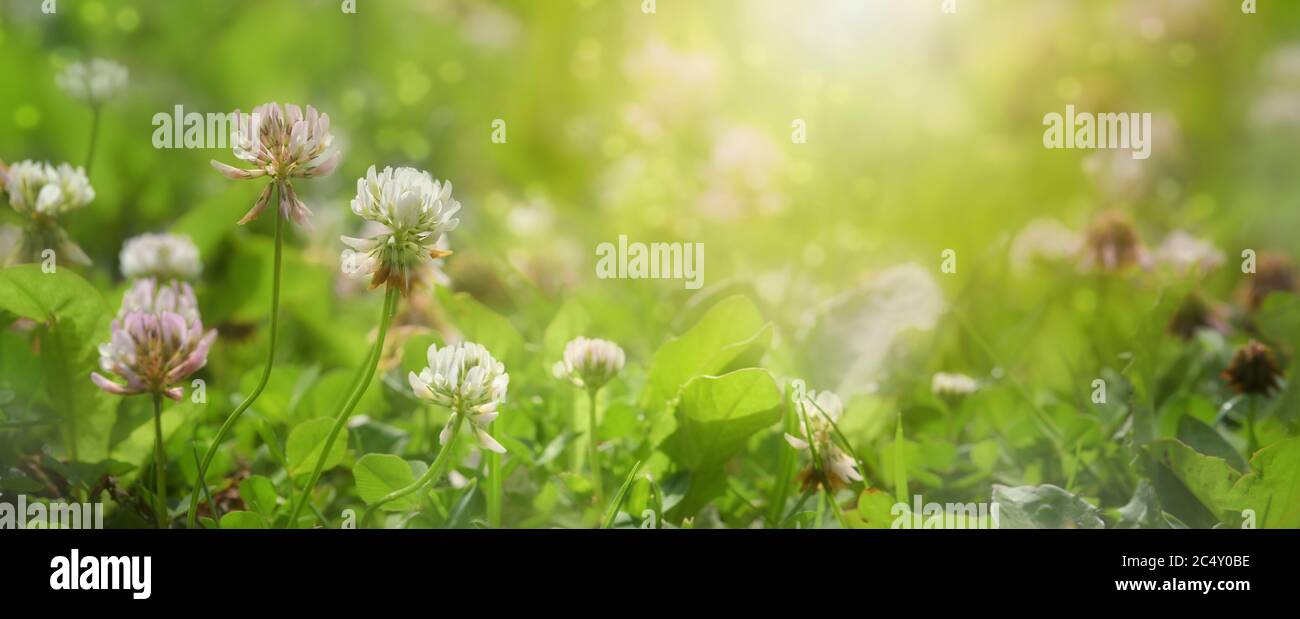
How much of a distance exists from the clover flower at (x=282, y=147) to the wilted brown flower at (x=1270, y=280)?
1.11 m

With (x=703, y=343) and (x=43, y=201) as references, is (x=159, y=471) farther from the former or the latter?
(x=703, y=343)

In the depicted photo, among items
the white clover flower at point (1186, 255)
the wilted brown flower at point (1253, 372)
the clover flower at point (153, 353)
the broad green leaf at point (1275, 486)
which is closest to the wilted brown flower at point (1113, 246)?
the white clover flower at point (1186, 255)

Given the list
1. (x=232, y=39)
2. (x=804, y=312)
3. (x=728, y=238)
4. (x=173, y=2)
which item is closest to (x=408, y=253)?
(x=804, y=312)

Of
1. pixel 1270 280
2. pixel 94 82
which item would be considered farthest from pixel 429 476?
pixel 1270 280

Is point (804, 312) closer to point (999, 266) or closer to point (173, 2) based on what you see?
point (999, 266)

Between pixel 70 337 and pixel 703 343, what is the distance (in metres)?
0.45

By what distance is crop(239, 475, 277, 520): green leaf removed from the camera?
813mm

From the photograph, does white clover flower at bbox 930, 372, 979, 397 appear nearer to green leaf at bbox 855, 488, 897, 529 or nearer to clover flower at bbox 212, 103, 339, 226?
green leaf at bbox 855, 488, 897, 529

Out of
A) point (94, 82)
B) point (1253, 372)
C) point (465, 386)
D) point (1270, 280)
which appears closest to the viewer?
point (465, 386)

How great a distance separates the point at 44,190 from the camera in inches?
35.2

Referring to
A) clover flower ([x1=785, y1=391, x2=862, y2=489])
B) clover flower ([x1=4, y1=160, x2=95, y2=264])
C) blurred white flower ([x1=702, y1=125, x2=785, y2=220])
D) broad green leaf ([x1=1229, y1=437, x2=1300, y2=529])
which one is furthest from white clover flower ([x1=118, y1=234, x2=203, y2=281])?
broad green leaf ([x1=1229, y1=437, x2=1300, y2=529])

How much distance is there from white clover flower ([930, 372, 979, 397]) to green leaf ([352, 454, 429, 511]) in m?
0.48

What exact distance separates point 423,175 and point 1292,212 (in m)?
1.45
